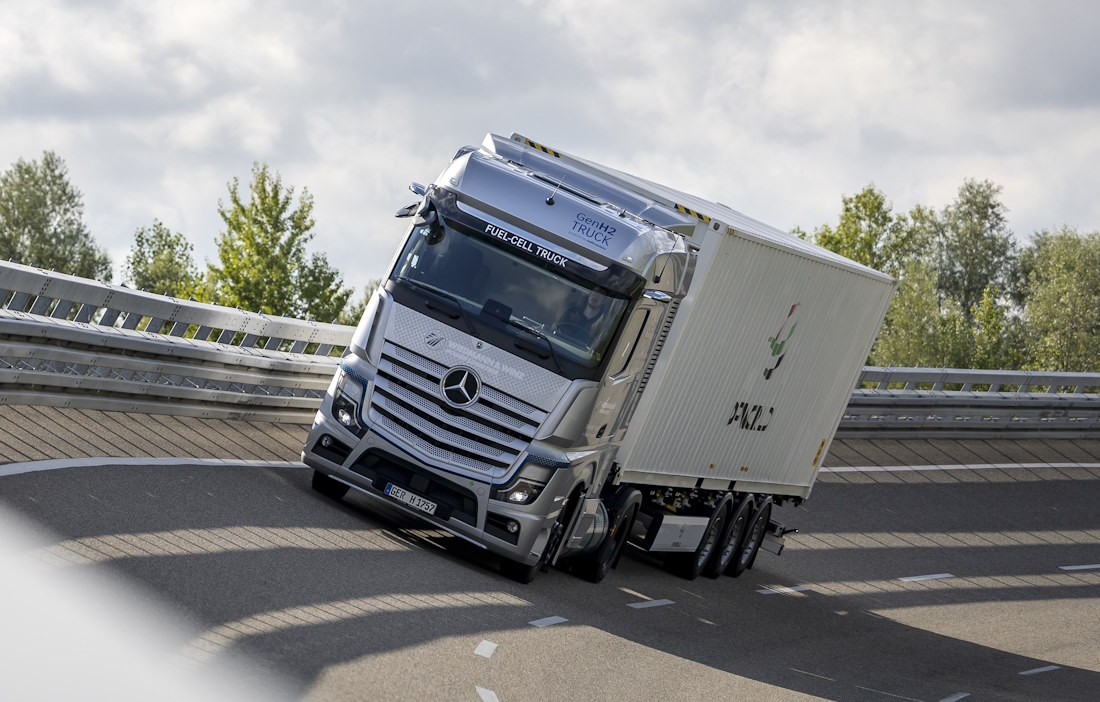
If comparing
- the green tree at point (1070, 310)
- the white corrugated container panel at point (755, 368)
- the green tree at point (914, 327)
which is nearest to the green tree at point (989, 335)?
the green tree at point (914, 327)

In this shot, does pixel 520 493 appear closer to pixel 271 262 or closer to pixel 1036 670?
pixel 1036 670

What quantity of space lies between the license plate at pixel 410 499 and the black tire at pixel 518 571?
0.81 metres

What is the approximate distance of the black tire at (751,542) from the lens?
17.2 metres

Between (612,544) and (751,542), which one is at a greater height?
(751,542)

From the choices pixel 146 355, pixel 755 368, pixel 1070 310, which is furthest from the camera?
pixel 1070 310

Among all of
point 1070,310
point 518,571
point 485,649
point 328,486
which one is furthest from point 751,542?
point 1070,310

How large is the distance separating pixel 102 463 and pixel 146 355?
2.59 meters

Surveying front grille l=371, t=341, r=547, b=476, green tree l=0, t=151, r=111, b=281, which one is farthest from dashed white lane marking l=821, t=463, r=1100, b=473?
green tree l=0, t=151, r=111, b=281

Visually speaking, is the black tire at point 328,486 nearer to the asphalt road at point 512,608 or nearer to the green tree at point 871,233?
the asphalt road at point 512,608

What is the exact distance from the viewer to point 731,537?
1697cm

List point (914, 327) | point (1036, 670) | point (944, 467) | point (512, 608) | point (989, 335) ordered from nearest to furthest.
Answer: point (512, 608) → point (1036, 670) → point (944, 467) → point (989, 335) → point (914, 327)

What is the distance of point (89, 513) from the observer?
987cm

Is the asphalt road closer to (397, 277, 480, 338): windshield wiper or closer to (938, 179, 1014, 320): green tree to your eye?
(397, 277, 480, 338): windshield wiper

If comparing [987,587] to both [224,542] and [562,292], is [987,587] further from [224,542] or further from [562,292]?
[224,542]
